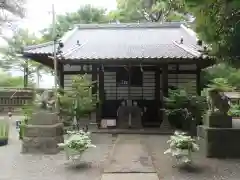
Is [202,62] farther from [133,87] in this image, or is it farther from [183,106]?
[133,87]

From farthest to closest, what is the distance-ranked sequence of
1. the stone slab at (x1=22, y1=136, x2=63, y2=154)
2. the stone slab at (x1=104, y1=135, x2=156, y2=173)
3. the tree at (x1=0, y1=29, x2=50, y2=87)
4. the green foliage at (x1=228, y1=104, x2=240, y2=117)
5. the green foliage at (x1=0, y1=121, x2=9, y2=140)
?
the tree at (x1=0, y1=29, x2=50, y2=87) → the green foliage at (x1=228, y1=104, x2=240, y2=117) → the green foliage at (x1=0, y1=121, x2=9, y2=140) → the stone slab at (x1=22, y1=136, x2=63, y2=154) → the stone slab at (x1=104, y1=135, x2=156, y2=173)

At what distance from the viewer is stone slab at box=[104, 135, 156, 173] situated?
5.97 metres

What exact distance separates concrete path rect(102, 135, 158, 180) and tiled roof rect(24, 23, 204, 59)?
4.26m

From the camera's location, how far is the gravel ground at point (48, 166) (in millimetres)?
5816

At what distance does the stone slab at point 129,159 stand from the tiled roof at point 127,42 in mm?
3834

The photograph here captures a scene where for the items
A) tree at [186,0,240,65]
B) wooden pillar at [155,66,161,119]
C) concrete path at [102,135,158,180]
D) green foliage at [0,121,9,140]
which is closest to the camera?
tree at [186,0,240,65]

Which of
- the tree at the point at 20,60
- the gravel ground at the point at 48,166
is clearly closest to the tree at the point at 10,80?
the tree at the point at 20,60

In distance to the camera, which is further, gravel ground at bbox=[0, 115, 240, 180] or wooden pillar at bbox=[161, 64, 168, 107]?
wooden pillar at bbox=[161, 64, 168, 107]

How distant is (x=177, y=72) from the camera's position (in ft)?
42.3

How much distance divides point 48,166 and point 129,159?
5.83 feet

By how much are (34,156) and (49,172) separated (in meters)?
1.74

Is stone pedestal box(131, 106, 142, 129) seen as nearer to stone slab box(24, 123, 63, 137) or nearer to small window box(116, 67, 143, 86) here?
small window box(116, 67, 143, 86)

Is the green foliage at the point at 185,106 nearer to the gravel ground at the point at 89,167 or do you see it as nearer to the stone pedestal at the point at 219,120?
the gravel ground at the point at 89,167

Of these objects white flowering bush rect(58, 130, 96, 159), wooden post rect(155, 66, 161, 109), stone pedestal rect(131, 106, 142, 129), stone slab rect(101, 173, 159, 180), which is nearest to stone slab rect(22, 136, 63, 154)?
white flowering bush rect(58, 130, 96, 159)
